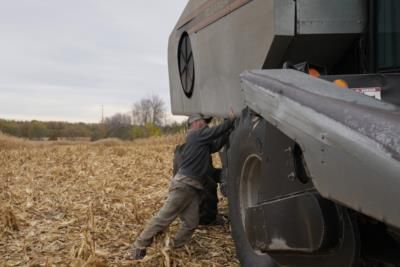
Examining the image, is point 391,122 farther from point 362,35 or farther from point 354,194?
point 362,35

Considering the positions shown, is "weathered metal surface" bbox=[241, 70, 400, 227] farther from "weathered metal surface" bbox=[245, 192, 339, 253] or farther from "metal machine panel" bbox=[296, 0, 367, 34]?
"metal machine panel" bbox=[296, 0, 367, 34]

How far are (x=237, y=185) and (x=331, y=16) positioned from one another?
151cm

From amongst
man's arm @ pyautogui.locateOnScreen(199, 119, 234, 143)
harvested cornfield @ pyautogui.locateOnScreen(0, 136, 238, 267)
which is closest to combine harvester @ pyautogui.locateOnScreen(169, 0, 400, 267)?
man's arm @ pyautogui.locateOnScreen(199, 119, 234, 143)

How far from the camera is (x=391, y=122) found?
2115 mm

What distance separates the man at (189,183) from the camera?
5016 millimetres

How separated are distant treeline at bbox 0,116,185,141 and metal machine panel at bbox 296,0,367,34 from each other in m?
47.7

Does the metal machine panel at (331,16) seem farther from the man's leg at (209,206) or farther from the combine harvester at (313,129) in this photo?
the man's leg at (209,206)

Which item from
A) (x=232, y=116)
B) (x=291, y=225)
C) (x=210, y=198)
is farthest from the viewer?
(x=210, y=198)

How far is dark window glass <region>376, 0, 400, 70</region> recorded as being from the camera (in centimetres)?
343

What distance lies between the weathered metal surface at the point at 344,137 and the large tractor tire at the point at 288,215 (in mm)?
368

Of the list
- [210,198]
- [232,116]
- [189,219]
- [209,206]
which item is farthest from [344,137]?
[209,206]

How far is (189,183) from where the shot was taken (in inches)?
199

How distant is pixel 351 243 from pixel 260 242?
74cm

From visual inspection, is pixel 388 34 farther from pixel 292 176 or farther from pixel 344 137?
pixel 344 137
